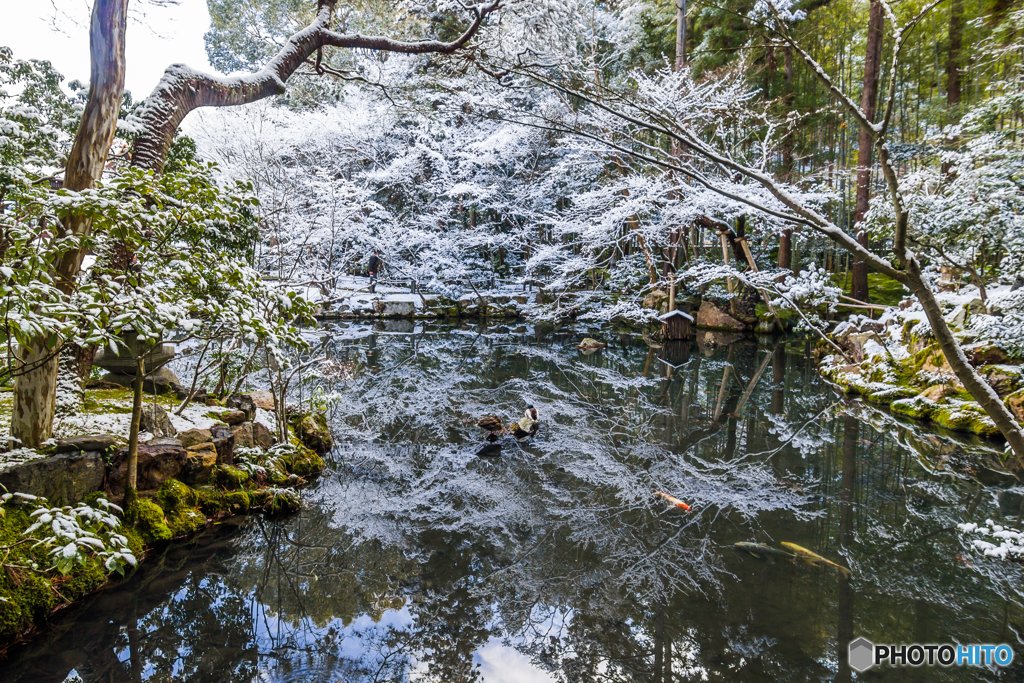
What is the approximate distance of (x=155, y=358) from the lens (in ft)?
14.0

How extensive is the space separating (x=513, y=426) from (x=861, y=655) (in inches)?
146

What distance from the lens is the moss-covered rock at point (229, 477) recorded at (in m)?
3.79

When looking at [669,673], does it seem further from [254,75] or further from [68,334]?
[254,75]

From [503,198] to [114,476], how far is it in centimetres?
1386

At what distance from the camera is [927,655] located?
7.88 feet

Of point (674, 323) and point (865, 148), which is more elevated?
point (865, 148)

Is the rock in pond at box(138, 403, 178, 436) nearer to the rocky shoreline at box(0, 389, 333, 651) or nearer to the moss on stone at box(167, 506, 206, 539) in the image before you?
the rocky shoreline at box(0, 389, 333, 651)

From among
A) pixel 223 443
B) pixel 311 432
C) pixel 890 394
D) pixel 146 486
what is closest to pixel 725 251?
pixel 890 394

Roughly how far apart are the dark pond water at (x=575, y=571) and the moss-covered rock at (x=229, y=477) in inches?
12.8

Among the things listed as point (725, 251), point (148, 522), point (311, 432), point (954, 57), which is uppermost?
point (954, 57)

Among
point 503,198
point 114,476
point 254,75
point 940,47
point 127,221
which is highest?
point 940,47

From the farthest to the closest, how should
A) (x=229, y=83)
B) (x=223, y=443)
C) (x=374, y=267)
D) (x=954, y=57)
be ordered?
(x=374, y=267)
(x=954, y=57)
(x=229, y=83)
(x=223, y=443)

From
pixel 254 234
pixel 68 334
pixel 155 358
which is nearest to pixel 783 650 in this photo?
pixel 68 334

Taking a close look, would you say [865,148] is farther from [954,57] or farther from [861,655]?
[861,655]
